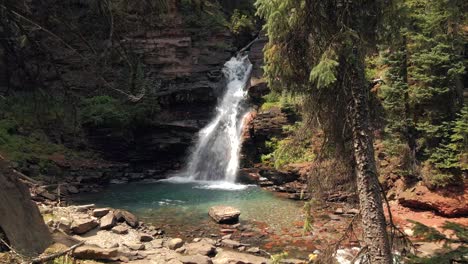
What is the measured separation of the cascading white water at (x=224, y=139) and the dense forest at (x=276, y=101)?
0.39m

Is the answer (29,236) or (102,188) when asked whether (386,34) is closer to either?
(29,236)

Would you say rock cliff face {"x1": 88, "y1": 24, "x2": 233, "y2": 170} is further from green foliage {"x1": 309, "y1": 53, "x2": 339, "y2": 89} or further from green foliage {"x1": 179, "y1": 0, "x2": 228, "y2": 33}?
green foliage {"x1": 309, "y1": 53, "x2": 339, "y2": 89}

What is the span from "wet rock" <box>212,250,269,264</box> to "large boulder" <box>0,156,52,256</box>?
14.9 ft

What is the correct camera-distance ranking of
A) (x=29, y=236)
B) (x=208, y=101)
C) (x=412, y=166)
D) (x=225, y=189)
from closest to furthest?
(x=29, y=236)
(x=412, y=166)
(x=225, y=189)
(x=208, y=101)

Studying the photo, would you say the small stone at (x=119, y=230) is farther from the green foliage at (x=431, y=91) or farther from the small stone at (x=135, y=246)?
the green foliage at (x=431, y=91)

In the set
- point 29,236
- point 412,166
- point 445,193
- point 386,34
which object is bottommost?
point 29,236

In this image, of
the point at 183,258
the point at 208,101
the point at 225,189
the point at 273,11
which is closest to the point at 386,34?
the point at 273,11

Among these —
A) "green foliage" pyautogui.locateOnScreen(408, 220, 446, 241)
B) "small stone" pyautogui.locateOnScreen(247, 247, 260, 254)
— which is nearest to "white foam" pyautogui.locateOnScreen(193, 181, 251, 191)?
"small stone" pyautogui.locateOnScreen(247, 247, 260, 254)

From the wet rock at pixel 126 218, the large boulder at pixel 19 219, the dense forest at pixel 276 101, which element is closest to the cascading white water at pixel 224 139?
the dense forest at pixel 276 101

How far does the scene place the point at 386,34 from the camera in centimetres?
716

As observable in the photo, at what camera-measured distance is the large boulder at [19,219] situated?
731 cm

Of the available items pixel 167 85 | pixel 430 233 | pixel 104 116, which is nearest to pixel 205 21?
pixel 167 85

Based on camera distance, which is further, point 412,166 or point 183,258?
point 412,166

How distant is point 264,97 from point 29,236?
21.1m
